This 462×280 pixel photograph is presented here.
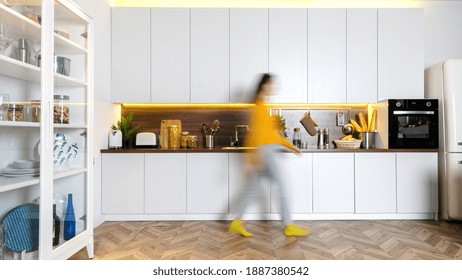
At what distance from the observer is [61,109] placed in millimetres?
2062

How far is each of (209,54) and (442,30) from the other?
2.89 meters

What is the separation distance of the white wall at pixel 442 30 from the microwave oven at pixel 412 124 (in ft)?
3.12

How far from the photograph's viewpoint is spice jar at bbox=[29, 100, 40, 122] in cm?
182

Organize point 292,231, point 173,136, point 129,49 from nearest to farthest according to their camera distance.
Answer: point 292,231, point 129,49, point 173,136

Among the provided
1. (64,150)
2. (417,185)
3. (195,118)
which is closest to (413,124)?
(417,185)

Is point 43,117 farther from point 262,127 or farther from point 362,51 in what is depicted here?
point 362,51

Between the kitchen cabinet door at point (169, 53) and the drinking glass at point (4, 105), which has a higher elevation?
the kitchen cabinet door at point (169, 53)

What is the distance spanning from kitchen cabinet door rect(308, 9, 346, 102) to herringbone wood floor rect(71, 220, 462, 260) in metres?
1.46

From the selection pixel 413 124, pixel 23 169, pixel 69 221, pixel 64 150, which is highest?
pixel 413 124

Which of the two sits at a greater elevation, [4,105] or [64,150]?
[4,105]

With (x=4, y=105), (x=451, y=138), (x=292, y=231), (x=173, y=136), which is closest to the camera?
(x=4, y=105)

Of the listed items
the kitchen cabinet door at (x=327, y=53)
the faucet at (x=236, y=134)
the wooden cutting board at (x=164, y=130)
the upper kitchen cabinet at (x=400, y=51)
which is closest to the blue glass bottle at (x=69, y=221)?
the wooden cutting board at (x=164, y=130)

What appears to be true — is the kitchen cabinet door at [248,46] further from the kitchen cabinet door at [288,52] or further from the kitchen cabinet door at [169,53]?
the kitchen cabinet door at [169,53]

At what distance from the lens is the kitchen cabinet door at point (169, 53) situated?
3.46 m
